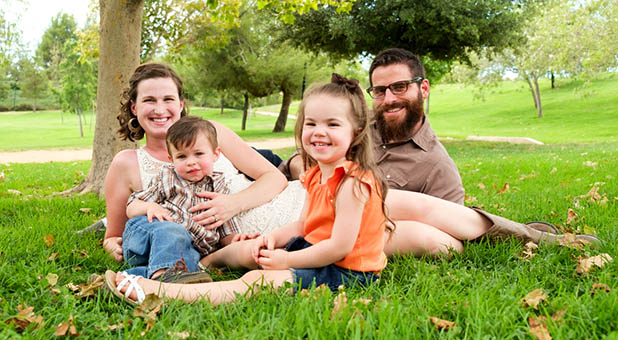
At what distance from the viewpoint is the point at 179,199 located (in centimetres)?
336

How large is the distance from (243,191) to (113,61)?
3.99 meters

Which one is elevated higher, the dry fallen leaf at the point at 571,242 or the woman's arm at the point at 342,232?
the woman's arm at the point at 342,232

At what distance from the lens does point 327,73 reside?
29141mm

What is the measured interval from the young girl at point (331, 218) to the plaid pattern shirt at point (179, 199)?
601mm

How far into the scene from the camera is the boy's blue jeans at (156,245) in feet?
9.39

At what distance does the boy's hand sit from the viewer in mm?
3111

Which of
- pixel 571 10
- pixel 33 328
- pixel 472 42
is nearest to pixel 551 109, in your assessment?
pixel 571 10

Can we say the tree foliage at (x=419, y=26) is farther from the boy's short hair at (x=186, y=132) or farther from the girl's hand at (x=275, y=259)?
the girl's hand at (x=275, y=259)

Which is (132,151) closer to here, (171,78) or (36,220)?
(171,78)

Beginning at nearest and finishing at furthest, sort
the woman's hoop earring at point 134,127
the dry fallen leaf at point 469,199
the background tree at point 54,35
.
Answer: the woman's hoop earring at point 134,127, the dry fallen leaf at point 469,199, the background tree at point 54,35

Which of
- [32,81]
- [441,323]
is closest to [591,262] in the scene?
[441,323]

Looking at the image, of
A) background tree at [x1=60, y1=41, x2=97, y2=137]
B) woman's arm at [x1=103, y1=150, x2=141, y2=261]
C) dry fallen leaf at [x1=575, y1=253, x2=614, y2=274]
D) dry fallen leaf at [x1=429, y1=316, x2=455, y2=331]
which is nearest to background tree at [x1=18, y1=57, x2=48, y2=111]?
background tree at [x1=60, y1=41, x2=97, y2=137]

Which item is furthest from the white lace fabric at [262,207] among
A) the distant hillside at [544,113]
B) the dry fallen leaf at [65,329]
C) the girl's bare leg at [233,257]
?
the distant hillside at [544,113]

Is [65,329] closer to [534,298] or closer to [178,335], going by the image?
[178,335]
